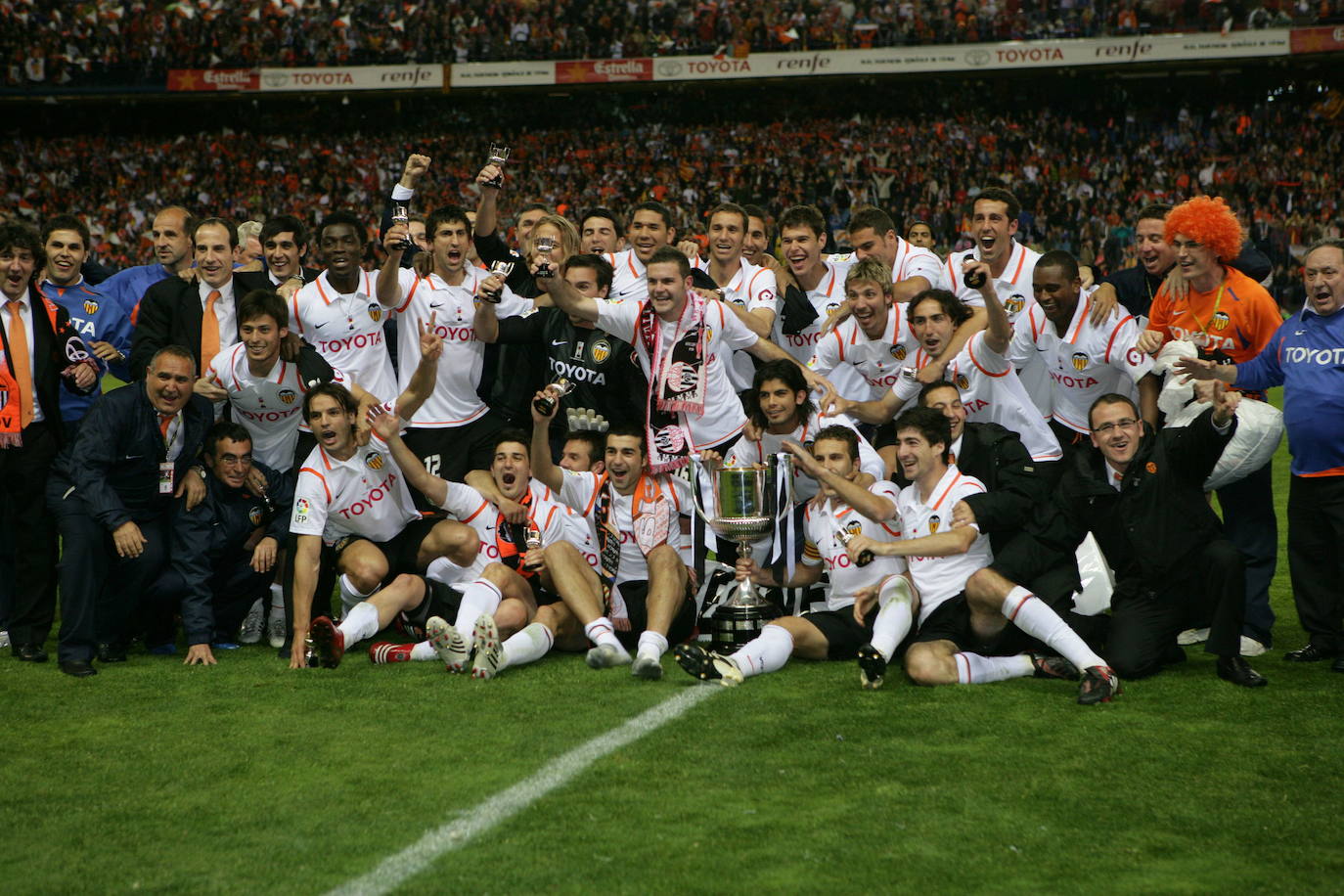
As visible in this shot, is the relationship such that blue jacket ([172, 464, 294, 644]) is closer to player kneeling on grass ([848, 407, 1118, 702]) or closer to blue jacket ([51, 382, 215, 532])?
blue jacket ([51, 382, 215, 532])

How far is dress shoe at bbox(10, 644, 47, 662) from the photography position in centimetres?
639

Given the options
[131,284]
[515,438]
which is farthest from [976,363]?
[131,284]

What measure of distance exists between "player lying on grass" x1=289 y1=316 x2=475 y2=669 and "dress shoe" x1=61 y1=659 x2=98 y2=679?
917mm

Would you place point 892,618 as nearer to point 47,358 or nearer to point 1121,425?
point 1121,425

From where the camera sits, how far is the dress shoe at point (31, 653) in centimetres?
639

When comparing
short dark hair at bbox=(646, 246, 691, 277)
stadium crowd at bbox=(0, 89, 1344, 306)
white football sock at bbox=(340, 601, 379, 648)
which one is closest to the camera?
white football sock at bbox=(340, 601, 379, 648)

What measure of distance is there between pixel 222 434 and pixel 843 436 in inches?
128

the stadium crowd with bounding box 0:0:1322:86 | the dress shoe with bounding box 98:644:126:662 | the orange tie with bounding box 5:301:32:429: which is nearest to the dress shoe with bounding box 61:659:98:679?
the dress shoe with bounding box 98:644:126:662

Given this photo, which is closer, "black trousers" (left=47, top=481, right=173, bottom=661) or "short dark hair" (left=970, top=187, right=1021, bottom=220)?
"black trousers" (left=47, top=481, right=173, bottom=661)

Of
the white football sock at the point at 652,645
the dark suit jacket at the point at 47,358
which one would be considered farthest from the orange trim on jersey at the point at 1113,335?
the dark suit jacket at the point at 47,358

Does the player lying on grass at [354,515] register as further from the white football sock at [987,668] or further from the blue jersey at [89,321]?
the white football sock at [987,668]

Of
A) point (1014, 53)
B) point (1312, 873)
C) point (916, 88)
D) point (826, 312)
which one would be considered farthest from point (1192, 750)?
point (916, 88)

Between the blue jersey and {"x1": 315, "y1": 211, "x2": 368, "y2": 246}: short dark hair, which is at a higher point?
{"x1": 315, "y1": 211, "x2": 368, "y2": 246}: short dark hair

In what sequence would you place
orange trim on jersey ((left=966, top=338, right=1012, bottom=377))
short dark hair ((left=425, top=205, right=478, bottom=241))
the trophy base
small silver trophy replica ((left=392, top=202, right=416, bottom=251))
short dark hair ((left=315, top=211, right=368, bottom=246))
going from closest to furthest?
the trophy base → orange trim on jersey ((left=966, top=338, right=1012, bottom=377)) → small silver trophy replica ((left=392, top=202, right=416, bottom=251)) → short dark hair ((left=315, top=211, right=368, bottom=246)) → short dark hair ((left=425, top=205, right=478, bottom=241))
